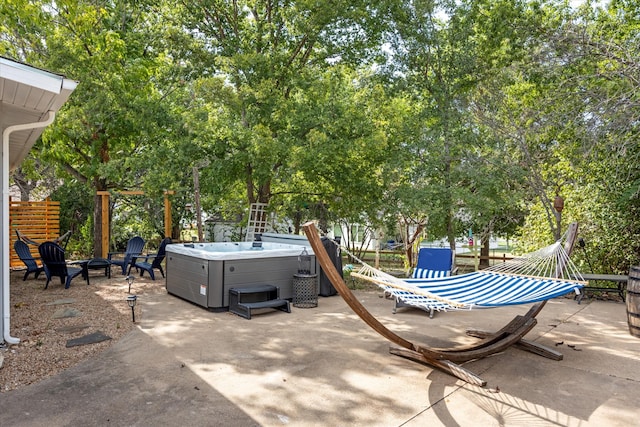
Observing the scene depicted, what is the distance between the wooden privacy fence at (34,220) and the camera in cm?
1007

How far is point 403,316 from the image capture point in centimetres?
580

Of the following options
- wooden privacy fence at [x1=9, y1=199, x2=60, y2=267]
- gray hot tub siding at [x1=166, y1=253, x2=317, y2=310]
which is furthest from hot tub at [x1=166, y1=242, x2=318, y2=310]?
wooden privacy fence at [x1=9, y1=199, x2=60, y2=267]

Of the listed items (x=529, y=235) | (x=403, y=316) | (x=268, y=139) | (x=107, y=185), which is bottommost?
(x=403, y=316)

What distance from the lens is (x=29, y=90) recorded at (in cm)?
377

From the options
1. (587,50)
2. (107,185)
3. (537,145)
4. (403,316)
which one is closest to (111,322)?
(403,316)

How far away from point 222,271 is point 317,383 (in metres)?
2.80

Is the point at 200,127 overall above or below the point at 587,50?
below

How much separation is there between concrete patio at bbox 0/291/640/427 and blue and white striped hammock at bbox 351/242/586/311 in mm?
607

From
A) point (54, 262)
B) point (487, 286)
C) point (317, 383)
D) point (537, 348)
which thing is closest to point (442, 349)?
point (487, 286)

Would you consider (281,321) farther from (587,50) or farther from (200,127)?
(587,50)

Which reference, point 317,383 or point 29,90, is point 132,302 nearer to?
point 29,90

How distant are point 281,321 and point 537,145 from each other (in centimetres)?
692

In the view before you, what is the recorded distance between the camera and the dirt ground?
3.72m

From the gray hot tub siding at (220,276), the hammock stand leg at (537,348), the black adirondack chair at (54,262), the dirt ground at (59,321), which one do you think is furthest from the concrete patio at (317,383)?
the black adirondack chair at (54,262)
